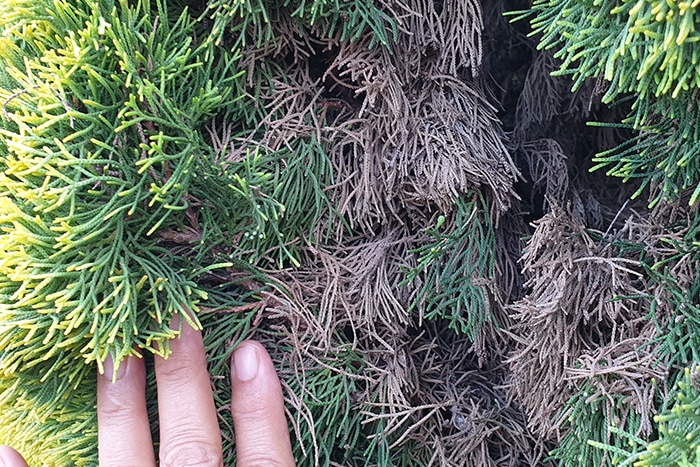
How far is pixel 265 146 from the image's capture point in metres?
0.89

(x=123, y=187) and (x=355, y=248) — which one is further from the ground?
(x=123, y=187)

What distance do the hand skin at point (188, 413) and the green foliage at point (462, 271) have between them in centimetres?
28

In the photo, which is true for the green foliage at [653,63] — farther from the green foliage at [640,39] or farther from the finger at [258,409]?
the finger at [258,409]

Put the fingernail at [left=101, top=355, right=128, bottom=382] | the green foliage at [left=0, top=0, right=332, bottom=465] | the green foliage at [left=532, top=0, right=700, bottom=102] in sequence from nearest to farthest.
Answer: the green foliage at [left=532, top=0, right=700, bottom=102] < the green foliage at [left=0, top=0, right=332, bottom=465] < the fingernail at [left=101, top=355, right=128, bottom=382]

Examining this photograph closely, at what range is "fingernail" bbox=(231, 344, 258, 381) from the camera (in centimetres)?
84

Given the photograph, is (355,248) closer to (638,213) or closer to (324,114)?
(324,114)

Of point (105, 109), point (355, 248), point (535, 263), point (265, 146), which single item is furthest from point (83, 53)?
point (535, 263)

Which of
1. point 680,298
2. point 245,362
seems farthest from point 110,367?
point 680,298

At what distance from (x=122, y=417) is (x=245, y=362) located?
192 mm

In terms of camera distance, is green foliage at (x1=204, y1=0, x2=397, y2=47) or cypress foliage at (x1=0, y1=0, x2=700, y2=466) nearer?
cypress foliage at (x1=0, y1=0, x2=700, y2=466)

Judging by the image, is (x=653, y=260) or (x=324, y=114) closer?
(x=653, y=260)

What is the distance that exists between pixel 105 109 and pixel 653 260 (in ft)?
2.65

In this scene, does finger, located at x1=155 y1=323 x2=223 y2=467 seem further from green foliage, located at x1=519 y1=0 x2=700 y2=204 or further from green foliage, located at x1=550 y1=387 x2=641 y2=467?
green foliage, located at x1=519 y1=0 x2=700 y2=204

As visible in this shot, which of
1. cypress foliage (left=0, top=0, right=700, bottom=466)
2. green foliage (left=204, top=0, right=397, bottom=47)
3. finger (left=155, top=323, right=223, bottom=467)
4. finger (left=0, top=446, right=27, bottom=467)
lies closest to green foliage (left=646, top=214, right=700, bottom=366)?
cypress foliage (left=0, top=0, right=700, bottom=466)
